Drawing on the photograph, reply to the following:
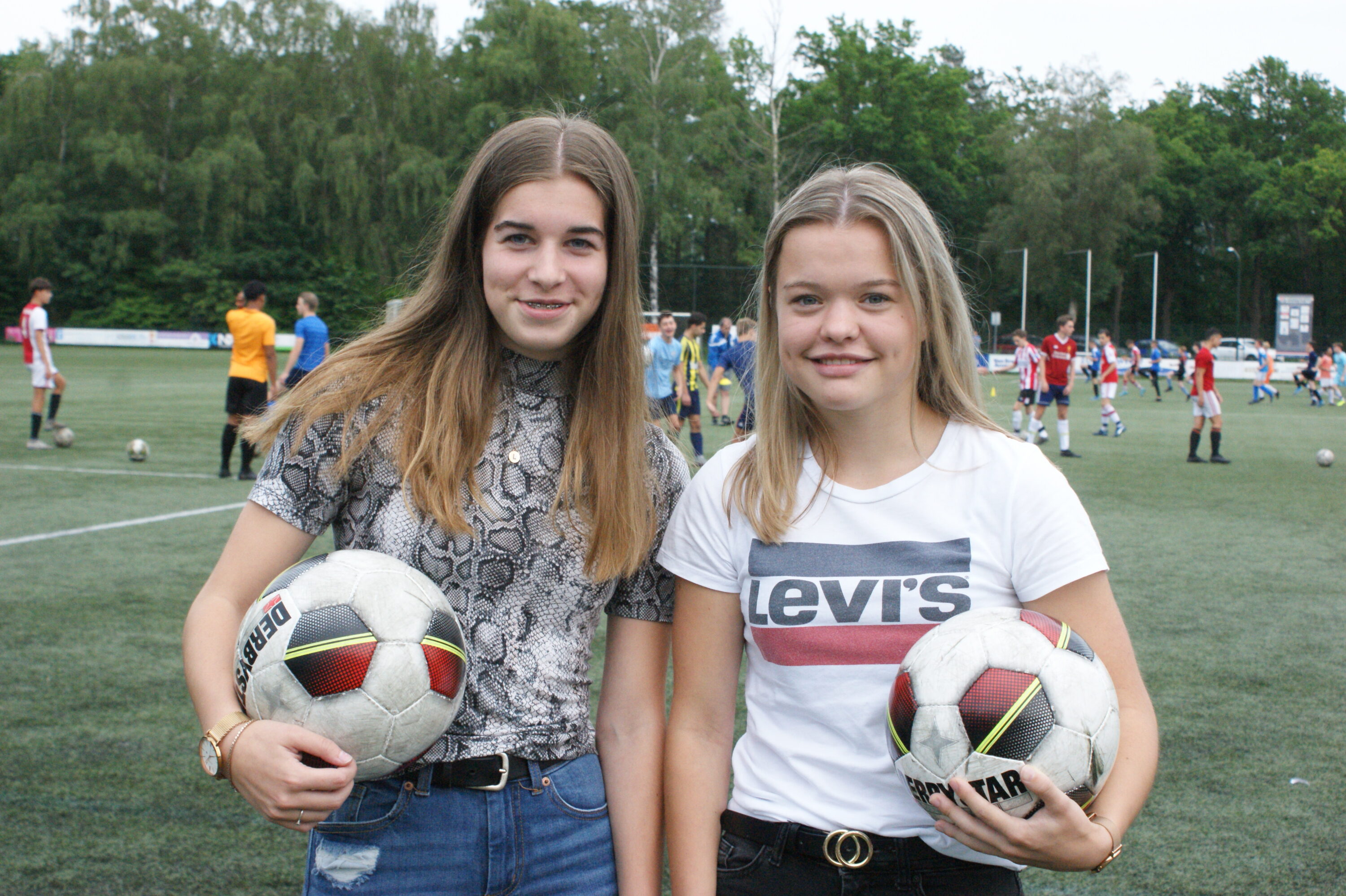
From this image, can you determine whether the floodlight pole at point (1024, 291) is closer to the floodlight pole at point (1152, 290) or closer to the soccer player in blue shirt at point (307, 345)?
the floodlight pole at point (1152, 290)

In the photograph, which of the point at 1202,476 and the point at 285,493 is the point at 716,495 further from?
the point at 1202,476

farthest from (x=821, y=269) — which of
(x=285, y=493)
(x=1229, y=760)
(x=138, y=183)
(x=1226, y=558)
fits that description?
(x=138, y=183)

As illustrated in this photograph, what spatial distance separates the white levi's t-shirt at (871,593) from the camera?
190 centimetres

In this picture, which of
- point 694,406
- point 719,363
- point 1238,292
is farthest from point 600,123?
point 1238,292

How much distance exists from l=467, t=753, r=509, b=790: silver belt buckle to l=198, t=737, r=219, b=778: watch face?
16.0 inches

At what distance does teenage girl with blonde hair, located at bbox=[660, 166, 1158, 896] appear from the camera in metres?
1.89

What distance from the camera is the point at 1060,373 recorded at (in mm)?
17703

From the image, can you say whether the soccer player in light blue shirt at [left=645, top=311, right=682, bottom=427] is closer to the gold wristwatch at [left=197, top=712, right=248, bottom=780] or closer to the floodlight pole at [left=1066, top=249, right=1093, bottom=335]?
the gold wristwatch at [left=197, top=712, right=248, bottom=780]

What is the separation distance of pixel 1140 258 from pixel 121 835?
3037 inches

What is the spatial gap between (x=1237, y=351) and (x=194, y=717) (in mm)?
59843

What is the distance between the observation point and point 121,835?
3.87 meters

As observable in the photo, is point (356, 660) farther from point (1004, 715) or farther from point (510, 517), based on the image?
point (1004, 715)

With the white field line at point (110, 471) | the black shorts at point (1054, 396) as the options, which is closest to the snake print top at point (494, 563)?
the white field line at point (110, 471)

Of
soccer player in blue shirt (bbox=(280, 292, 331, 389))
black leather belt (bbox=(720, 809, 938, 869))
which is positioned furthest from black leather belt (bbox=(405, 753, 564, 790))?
soccer player in blue shirt (bbox=(280, 292, 331, 389))
